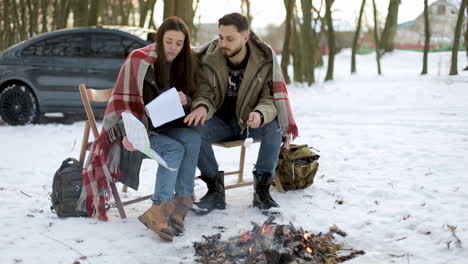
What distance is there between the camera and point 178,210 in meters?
3.98

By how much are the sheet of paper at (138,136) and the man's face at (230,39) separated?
1013mm

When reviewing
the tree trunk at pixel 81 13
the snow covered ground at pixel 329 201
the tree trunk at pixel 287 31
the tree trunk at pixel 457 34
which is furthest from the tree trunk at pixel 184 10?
the tree trunk at pixel 457 34

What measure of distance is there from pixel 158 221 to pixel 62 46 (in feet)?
20.0

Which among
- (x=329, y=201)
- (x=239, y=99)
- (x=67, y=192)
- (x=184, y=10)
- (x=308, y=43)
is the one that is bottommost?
(x=329, y=201)

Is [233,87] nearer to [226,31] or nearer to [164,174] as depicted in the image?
[226,31]

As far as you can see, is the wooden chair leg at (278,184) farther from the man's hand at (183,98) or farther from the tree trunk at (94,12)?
the tree trunk at (94,12)

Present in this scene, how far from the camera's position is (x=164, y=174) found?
152 inches

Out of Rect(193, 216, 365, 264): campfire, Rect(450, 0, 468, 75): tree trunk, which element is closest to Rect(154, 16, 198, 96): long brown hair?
Rect(193, 216, 365, 264): campfire

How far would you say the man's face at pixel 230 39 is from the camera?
4.36 metres

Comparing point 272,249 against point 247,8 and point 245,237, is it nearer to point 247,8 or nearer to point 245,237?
point 245,237

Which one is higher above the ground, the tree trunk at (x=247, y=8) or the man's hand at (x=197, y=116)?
the tree trunk at (x=247, y=8)

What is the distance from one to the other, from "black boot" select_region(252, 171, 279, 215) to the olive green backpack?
51cm

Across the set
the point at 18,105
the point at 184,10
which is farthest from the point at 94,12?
the point at 18,105

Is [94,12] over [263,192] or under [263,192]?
over
